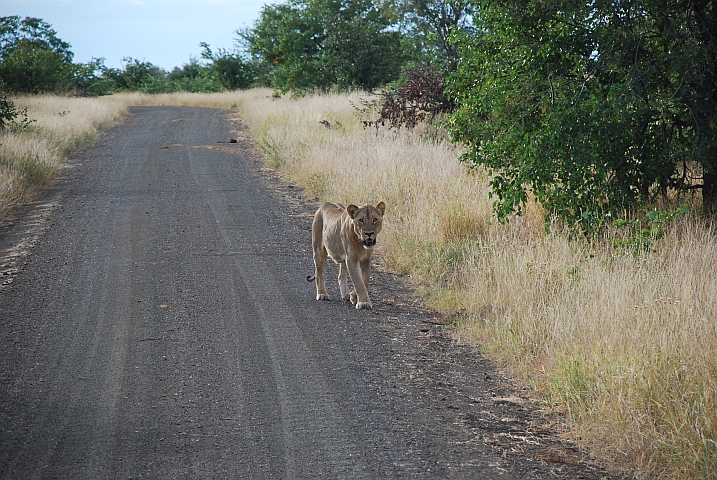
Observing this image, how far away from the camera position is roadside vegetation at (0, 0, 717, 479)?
4.47 m

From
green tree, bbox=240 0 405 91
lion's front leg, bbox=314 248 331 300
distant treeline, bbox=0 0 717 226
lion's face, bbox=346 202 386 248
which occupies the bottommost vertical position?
lion's front leg, bbox=314 248 331 300

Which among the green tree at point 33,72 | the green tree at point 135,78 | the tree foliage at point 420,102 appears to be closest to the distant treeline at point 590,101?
the tree foliage at point 420,102

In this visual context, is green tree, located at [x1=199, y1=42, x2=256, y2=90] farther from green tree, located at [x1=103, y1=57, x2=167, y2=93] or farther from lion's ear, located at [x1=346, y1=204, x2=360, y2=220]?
lion's ear, located at [x1=346, y1=204, x2=360, y2=220]

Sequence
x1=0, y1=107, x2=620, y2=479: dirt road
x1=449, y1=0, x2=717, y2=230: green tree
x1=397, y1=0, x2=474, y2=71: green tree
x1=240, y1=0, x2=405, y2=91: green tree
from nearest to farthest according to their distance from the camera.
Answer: x1=0, y1=107, x2=620, y2=479: dirt road → x1=449, y1=0, x2=717, y2=230: green tree → x1=397, y1=0, x2=474, y2=71: green tree → x1=240, y1=0, x2=405, y2=91: green tree

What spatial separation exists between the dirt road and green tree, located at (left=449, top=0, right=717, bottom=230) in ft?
7.19

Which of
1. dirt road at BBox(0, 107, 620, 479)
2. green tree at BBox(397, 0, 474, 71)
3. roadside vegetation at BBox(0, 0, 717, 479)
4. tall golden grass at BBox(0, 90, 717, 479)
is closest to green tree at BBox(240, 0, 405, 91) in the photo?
green tree at BBox(397, 0, 474, 71)

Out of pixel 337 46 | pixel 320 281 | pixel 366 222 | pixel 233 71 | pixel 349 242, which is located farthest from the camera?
pixel 233 71

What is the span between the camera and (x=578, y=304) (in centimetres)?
588

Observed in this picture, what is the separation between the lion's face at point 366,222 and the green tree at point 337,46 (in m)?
22.9

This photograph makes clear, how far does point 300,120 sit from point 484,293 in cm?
1505

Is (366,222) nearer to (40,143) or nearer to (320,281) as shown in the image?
(320,281)

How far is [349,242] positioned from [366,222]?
44 cm

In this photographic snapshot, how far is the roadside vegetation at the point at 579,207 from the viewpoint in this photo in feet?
14.7

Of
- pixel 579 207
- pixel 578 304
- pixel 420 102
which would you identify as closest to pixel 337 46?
pixel 420 102
